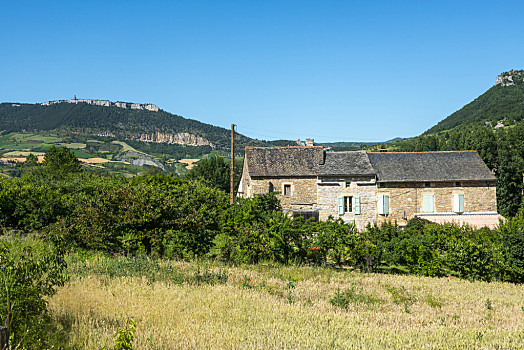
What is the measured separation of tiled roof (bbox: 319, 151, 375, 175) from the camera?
31.4 m

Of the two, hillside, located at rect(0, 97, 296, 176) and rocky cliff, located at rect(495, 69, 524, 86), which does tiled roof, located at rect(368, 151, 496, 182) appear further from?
rocky cliff, located at rect(495, 69, 524, 86)

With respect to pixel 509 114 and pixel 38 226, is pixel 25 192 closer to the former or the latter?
pixel 38 226

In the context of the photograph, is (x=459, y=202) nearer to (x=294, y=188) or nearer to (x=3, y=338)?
(x=294, y=188)

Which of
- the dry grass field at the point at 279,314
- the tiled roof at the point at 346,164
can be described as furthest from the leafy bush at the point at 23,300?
the tiled roof at the point at 346,164

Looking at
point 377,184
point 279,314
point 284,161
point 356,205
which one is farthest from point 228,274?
point 284,161

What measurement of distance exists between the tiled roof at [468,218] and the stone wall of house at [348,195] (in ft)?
12.1

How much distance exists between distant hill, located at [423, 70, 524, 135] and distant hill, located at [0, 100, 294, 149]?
217ft

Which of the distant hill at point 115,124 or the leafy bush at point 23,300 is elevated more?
the distant hill at point 115,124

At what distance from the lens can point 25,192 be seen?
16.2m

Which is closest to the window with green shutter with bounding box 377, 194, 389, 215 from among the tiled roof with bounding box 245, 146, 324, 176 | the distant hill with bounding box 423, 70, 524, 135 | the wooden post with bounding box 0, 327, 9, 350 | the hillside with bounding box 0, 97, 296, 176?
the tiled roof with bounding box 245, 146, 324, 176

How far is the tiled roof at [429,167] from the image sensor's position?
30.7 metres

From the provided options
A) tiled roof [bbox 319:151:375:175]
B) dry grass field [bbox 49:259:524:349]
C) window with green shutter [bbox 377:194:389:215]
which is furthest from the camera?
tiled roof [bbox 319:151:375:175]

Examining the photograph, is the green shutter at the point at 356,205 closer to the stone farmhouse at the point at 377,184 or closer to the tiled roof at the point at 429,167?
the stone farmhouse at the point at 377,184

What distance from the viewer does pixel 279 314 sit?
6516 mm
